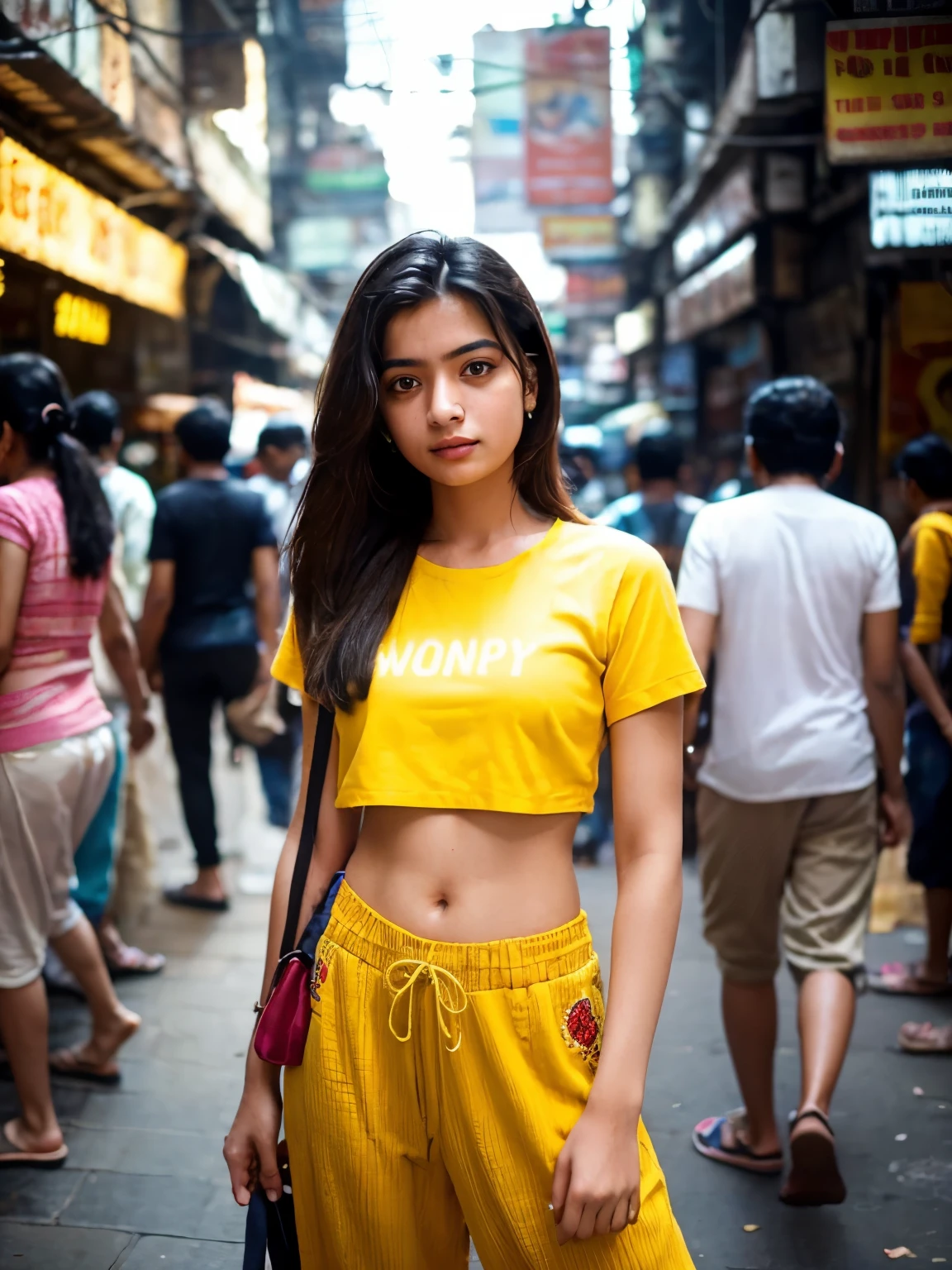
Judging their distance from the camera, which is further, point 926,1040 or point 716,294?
point 716,294

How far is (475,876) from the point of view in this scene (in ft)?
5.60

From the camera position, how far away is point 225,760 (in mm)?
8602

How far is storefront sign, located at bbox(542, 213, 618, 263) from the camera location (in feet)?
53.0

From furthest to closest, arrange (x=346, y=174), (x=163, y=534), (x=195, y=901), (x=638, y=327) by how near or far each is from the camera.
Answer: (x=638, y=327)
(x=346, y=174)
(x=195, y=901)
(x=163, y=534)

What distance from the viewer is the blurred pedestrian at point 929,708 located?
4.09 metres

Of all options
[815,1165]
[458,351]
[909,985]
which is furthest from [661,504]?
[458,351]

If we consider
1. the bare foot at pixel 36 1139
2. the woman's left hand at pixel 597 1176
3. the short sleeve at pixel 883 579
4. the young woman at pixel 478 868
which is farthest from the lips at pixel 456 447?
the bare foot at pixel 36 1139

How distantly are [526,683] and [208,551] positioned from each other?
395cm

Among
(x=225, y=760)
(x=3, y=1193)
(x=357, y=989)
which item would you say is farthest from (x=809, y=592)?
(x=225, y=760)

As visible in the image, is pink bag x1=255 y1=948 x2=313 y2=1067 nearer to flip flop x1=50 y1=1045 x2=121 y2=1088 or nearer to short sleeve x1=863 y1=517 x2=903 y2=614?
short sleeve x1=863 y1=517 x2=903 y2=614

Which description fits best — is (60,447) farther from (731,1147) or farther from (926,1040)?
(926,1040)

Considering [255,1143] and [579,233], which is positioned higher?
[579,233]

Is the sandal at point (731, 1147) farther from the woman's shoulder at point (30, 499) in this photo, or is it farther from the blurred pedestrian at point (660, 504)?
the woman's shoulder at point (30, 499)

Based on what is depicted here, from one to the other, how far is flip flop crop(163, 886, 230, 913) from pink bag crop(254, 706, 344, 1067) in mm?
3751
